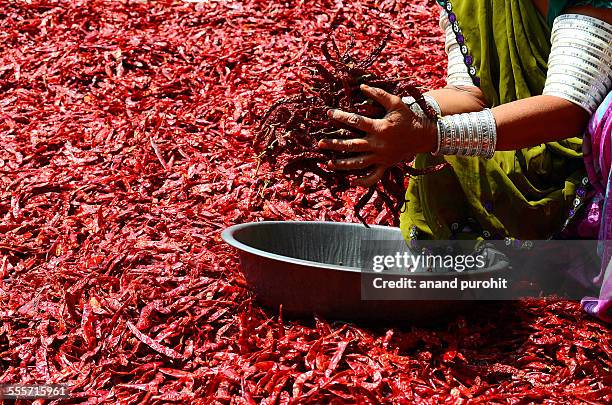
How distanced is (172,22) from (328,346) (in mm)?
3432

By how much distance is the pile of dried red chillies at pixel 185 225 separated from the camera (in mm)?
2348

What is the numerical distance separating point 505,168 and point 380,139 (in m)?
0.62

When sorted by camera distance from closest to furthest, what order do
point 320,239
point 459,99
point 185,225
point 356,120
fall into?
point 356,120
point 459,99
point 320,239
point 185,225

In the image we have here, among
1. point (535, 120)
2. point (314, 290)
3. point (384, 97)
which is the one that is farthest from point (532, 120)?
point (314, 290)

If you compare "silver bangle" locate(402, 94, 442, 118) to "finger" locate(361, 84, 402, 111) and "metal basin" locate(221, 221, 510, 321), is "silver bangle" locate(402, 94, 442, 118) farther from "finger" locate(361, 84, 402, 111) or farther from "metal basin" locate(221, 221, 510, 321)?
"metal basin" locate(221, 221, 510, 321)

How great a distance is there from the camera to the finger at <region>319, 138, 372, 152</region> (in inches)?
85.2

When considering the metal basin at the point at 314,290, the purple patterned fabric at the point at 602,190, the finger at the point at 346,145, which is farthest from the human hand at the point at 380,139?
the purple patterned fabric at the point at 602,190

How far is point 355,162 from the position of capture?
2189mm

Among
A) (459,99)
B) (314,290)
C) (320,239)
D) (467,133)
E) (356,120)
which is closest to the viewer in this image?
(356,120)

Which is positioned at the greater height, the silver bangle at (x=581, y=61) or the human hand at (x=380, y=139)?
the silver bangle at (x=581, y=61)

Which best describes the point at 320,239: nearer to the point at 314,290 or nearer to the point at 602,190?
the point at 314,290

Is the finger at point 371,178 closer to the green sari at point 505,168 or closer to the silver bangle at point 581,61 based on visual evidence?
the green sari at point 505,168

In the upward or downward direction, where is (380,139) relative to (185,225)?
upward

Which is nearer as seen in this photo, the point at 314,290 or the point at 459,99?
the point at 314,290
